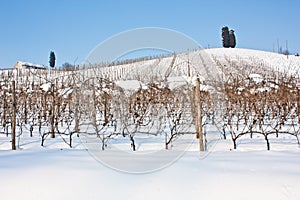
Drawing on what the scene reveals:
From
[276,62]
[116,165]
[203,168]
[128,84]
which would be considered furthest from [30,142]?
[276,62]

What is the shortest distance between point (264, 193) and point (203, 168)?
50 centimetres

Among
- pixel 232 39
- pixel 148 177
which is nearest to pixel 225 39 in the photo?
pixel 232 39

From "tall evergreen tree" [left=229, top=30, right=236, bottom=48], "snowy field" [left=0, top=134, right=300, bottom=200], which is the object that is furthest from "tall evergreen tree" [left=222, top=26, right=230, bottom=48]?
"snowy field" [left=0, top=134, right=300, bottom=200]

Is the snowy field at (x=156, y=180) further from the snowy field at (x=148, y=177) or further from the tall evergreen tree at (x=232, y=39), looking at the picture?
the tall evergreen tree at (x=232, y=39)

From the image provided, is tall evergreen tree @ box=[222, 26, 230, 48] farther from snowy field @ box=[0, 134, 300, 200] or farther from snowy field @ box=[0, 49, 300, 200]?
snowy field @ box=[0, 134, 300, 200]

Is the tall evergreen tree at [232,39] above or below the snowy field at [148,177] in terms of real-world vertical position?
above

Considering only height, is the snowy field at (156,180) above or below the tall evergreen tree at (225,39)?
below

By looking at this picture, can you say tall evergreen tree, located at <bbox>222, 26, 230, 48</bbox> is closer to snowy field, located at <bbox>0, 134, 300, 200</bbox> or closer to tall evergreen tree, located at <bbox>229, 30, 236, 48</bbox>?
tall evergreen tree, located at <bbox>229, 30, 236, 48</bbox>

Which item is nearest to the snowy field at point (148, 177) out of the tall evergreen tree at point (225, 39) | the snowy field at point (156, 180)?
the snowy field at point (156, 180)

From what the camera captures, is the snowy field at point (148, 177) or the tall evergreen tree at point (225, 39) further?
the tall evergreen tree at point (225, 39)

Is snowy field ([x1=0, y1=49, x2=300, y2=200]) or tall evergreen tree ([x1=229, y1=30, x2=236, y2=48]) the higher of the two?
tall evergreen tree ([x1=229, y1=30, x2=236, y2=48])

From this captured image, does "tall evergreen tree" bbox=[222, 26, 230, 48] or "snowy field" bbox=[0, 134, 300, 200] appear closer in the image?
"snowy field" bbox=[0, 134, 300, 200]

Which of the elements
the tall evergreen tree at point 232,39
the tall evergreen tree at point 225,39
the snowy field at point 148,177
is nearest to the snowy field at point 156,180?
the snowy field at point 148,177

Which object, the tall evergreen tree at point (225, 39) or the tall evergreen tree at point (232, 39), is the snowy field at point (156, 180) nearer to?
the tall evergreen tree at point (225, 39)
